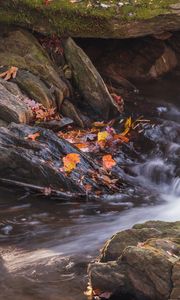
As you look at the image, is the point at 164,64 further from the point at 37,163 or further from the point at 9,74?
the point at 37,163

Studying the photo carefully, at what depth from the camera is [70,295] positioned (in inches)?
151

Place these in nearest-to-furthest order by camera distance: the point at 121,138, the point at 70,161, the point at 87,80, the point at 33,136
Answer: the point at 70,161, the point at 33,136, the point at 121,138, the point at 87,80

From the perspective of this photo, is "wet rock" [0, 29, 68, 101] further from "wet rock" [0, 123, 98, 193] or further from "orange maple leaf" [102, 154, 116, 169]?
"wet rock" [0, 123, 98, 193]

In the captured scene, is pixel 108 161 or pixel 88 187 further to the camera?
pixel 108 161

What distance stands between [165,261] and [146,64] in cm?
759

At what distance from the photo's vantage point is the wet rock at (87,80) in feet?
28.0

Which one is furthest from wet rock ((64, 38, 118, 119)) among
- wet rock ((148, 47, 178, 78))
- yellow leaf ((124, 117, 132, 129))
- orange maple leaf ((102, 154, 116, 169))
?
wet rock ((148, 47, 178, 78))

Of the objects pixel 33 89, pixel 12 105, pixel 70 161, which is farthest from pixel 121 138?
pixel 12 105

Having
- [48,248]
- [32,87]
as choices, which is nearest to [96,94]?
[32,87]

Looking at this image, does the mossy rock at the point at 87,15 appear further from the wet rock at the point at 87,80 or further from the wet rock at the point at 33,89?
the wet rock at the point at 33,89

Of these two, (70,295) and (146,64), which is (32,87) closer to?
(146,64)

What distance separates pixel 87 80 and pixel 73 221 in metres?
3.60

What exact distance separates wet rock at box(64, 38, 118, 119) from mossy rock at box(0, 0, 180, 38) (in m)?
0.34

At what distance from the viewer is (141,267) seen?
3.50 meters
